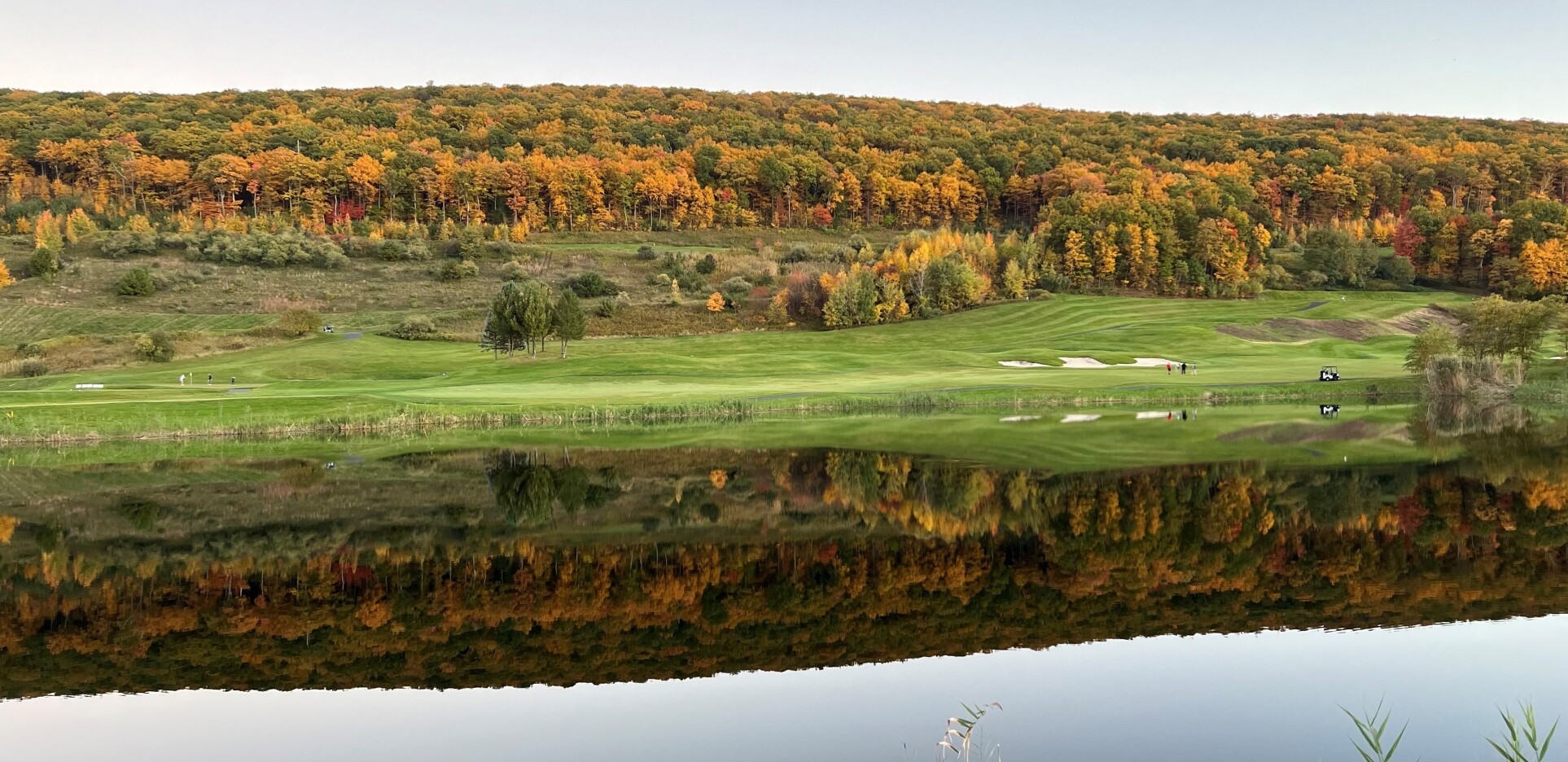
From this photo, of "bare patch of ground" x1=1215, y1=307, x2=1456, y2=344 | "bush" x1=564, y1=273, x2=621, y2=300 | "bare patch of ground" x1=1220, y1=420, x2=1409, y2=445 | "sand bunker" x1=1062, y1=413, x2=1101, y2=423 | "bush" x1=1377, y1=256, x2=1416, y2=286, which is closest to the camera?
"bare patch of ground" x1=1220, y1=420, x2=1409, y2=445

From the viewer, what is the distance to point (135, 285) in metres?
87.4

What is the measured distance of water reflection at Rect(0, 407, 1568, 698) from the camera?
14.2 metres

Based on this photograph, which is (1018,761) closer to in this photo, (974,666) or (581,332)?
(974,666)

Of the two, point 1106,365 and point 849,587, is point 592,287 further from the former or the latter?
point 849,587

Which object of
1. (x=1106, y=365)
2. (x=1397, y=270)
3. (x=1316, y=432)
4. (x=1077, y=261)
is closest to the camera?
(x=1316, y=432)

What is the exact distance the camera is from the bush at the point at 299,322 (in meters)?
76.4

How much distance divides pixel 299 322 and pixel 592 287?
24.3 metres

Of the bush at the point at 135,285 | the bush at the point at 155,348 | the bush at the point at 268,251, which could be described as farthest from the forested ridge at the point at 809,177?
the bush at the point at 155,348

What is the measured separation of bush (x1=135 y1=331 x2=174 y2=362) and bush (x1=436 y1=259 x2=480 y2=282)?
109 ft

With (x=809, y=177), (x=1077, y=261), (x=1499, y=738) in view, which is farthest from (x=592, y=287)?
(x=1499, y=738)

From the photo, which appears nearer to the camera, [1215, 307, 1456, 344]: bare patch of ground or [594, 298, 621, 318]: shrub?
[1215, 307, 1456, 344]: bare patch of ground

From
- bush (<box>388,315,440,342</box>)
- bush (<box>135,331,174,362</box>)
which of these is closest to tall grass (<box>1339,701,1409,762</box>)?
bush (<box>135,331,174,362</box>)

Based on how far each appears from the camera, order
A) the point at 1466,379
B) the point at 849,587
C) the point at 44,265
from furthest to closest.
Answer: the point at 44,265 < the point at 1466,379 < the point at 849,587

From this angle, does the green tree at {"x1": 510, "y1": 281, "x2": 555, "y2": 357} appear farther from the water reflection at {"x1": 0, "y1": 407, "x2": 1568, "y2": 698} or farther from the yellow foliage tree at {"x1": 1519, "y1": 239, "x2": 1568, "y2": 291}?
the yellow foliage tree at {"x1": 1519, "y1": 239, "x2": 1568, "y2": 291}
